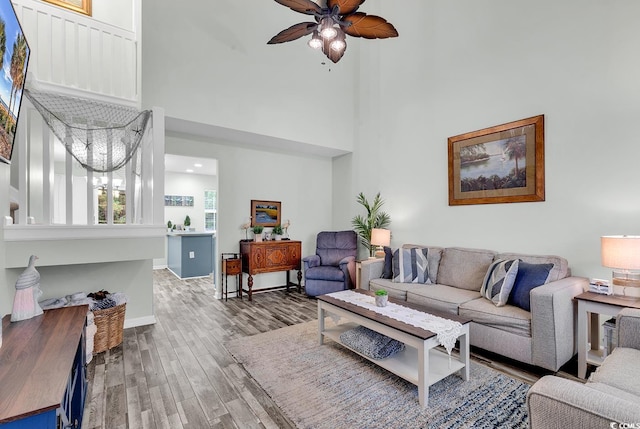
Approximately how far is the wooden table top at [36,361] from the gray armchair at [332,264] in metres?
2.97

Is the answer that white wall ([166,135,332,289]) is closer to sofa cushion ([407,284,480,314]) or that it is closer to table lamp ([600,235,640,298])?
sofa cushion ([407,284,480,314])

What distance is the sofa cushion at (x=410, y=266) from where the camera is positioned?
137 inches

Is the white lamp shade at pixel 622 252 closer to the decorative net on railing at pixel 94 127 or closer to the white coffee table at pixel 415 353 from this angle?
the white coffee table at pixel 415 353

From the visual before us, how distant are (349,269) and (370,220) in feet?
2.85

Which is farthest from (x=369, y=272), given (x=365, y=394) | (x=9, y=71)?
(x=9, y=71)

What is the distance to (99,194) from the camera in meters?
6.25

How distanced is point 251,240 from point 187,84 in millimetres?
2415

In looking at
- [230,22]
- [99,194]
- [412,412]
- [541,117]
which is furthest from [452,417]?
[99,194]

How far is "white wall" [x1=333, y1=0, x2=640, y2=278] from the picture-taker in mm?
2570

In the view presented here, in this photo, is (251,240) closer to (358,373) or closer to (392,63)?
(358,373)

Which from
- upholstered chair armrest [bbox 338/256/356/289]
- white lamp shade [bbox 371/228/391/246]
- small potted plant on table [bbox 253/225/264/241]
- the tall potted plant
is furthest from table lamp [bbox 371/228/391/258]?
small potted plant on table [bbox 253/225/264/241]

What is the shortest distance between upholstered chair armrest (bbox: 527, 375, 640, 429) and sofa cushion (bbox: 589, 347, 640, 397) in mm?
395

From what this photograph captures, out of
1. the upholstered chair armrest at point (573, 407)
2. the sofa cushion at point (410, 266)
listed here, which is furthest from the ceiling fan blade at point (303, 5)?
the upholstered chair armrest at point (573, 407)

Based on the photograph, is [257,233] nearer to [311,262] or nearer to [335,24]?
[311,262]
